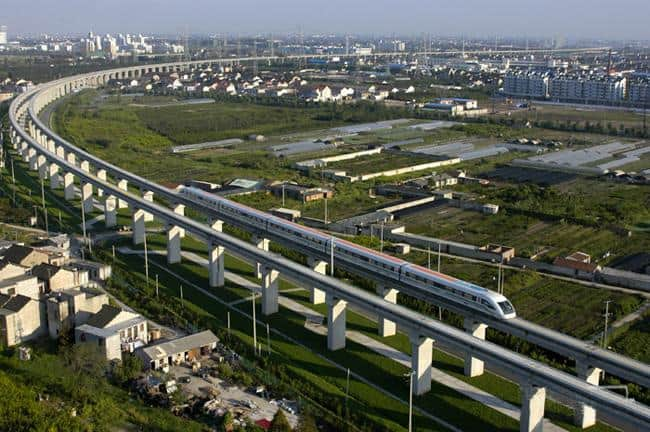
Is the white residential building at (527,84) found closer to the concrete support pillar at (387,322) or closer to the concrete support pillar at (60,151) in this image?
the concrete support pillar at (60,151)

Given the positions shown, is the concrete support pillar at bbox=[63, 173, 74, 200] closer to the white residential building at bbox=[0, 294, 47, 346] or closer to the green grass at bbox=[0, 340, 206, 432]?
the white residential building at bbox=[0, 294, 47, 346]

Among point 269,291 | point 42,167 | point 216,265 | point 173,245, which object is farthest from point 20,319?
point 42,167

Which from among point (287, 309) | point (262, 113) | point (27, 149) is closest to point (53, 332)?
point (287, 309)

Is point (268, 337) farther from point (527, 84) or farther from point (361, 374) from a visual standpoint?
point (527, 84)

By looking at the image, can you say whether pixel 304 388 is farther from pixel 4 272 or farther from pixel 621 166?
pixel 621 166

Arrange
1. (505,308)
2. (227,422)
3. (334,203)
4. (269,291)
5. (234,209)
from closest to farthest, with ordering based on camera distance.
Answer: (227,422) < (505,308) < (269,291) < (234,209) < (334,203)

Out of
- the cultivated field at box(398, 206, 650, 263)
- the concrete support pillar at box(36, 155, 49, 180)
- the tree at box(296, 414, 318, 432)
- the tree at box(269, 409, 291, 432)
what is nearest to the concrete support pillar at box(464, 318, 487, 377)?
the tree at box(296, 414, 318, 432)
